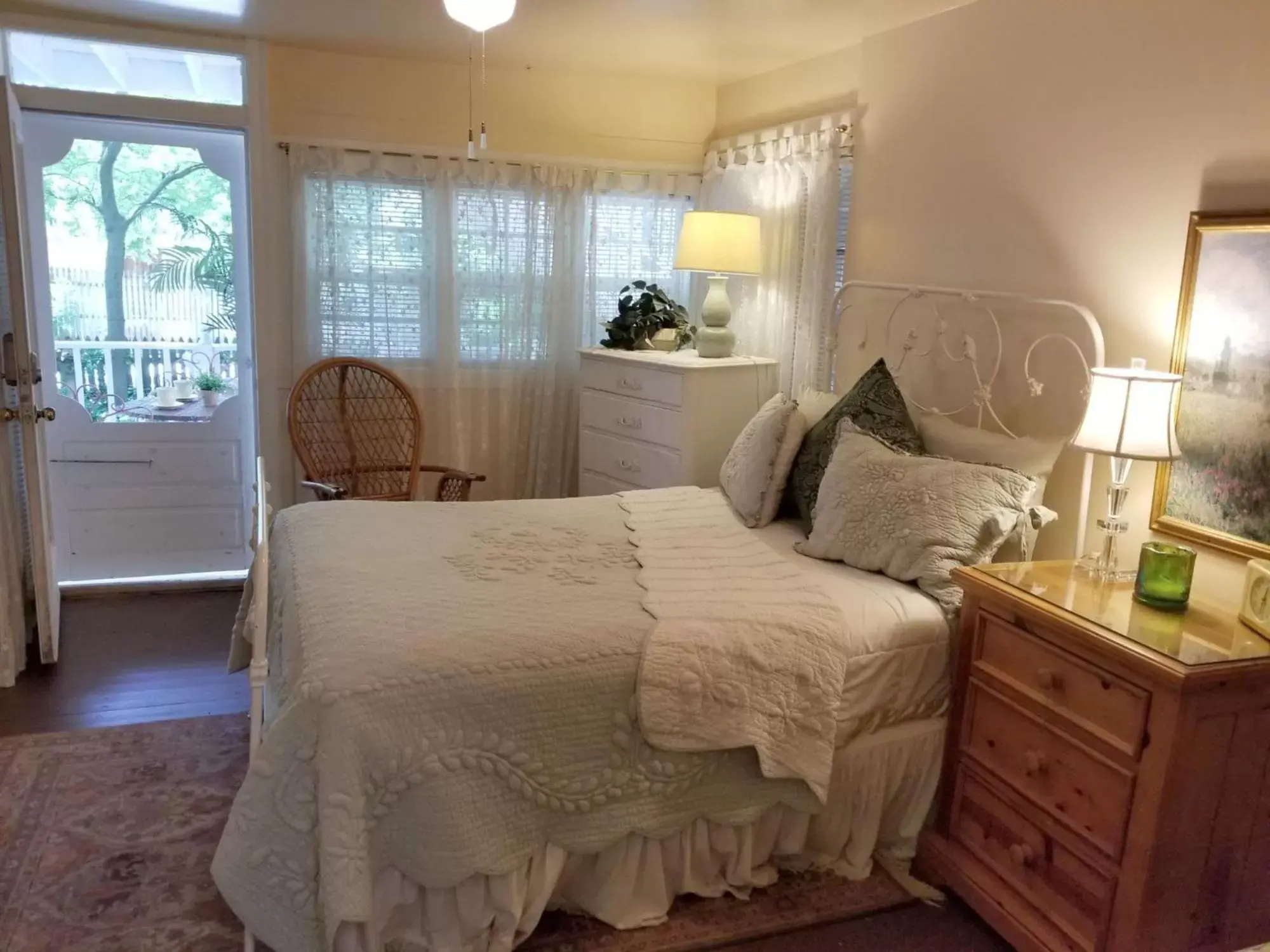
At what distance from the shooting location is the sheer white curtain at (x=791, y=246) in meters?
3.57

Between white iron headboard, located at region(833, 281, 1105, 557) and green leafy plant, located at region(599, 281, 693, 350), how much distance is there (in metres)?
0.87

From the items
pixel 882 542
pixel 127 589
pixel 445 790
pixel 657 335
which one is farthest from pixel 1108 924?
pixel 127 589

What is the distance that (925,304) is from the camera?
311cm

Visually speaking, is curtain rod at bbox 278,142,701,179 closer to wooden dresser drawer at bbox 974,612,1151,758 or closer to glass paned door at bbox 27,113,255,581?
glass paned door at bbox 27,113,255,581

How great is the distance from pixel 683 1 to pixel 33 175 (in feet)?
8.97

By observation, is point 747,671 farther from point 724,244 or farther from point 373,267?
point 373,267

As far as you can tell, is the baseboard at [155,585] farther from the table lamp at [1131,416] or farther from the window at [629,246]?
the table lamp at [1131,416]

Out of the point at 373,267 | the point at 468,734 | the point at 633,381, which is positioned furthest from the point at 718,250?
the point at 468,734

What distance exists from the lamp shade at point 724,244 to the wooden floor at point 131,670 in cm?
232

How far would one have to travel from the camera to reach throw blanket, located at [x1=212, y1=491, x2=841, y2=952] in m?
1.76

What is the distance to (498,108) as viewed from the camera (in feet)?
13.8

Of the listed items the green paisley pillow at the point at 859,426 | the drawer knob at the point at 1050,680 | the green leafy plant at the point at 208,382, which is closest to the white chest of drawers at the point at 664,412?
the green paisley pillow at the point at 859,426

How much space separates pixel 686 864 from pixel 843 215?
2.42m

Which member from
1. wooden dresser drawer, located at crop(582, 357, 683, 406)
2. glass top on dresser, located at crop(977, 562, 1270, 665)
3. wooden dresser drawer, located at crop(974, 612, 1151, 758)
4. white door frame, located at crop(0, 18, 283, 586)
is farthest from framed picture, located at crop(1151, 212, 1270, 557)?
white door frame, located at crop(0, 18, 283, 586)
